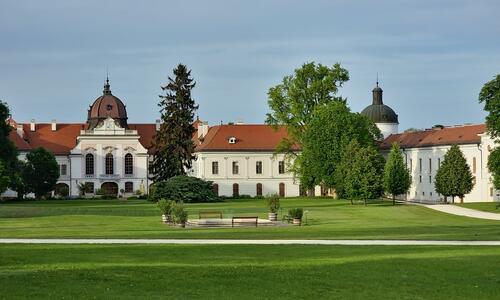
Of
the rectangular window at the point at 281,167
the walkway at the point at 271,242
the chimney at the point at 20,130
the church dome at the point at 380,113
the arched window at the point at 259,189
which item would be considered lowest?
the walkway at the point at 271,242

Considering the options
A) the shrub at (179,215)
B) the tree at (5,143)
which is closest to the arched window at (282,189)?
the tree at (5,143)

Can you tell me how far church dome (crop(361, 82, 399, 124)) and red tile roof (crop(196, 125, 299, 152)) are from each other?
46.0 ft

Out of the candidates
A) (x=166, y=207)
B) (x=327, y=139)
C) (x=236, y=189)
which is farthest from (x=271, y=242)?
(x=236, y=189)

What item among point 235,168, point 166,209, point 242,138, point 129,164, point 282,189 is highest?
point 242,138

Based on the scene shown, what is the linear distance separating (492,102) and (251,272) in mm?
50651

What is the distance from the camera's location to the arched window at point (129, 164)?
121m

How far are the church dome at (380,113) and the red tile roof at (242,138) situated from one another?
Answer: 1402 centimetres

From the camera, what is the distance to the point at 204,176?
116m

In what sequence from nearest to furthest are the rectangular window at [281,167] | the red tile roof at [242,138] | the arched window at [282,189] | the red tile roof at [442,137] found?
the red tile roof at [442,137] → the red tile roof at [242,138] → the rectangular window at [281,167] → the arched window at [282,189]

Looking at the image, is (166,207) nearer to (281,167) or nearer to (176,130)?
(176,130)

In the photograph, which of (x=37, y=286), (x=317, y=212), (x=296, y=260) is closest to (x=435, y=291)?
(x=296, y=260)

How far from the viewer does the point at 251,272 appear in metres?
23.5

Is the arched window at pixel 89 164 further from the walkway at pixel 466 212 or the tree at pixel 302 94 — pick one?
the walkway at pixel 466 212

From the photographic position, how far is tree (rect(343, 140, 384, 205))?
7875 cm
